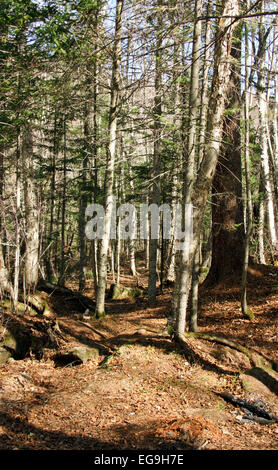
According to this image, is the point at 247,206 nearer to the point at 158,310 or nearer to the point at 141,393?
the point at 158,310

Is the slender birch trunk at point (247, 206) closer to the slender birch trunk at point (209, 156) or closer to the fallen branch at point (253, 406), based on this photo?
the slender birch trunk at point (209, 156)

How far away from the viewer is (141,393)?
5.43 m

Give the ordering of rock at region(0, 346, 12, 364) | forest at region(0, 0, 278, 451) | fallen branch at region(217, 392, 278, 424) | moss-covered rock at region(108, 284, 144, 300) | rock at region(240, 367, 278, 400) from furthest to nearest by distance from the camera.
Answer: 1. moss-covered rock at region(108, 284, 144, 300)
2. rock at region(0, 346, 12, 364)
3. rock at region(240, 367, 278, 400)
4. fallen branch at region(217, 392, 278, 424)
5. forest at region(0, 0, 278, 451)

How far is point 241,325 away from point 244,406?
3365 mm

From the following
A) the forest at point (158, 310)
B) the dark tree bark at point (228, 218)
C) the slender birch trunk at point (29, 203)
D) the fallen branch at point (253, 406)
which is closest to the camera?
the forest at point (158, 310)

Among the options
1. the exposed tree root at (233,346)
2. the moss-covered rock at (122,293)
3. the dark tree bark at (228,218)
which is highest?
the dark tree bark at (228,218)

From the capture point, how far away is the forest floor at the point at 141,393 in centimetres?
417

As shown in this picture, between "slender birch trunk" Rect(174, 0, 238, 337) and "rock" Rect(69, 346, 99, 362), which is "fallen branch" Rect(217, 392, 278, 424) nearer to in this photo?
"slender birch trunk" Rect(174, 0, 238, 337)

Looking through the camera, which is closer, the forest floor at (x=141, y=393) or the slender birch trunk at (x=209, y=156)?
the forest floor at (x=141, y=393)

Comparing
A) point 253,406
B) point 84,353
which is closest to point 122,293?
point 84,353

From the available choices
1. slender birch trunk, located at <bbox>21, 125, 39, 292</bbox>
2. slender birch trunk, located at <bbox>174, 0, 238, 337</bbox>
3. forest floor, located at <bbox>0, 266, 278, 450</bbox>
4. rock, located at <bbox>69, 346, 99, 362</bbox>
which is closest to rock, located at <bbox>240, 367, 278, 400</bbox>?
forest floor, located at <bbox>0, 266, 278, 450</bbox>

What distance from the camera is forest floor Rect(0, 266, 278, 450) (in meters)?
4.17

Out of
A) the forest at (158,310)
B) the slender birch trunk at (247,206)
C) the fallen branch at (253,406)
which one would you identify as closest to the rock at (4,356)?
the forest at (158,310)
